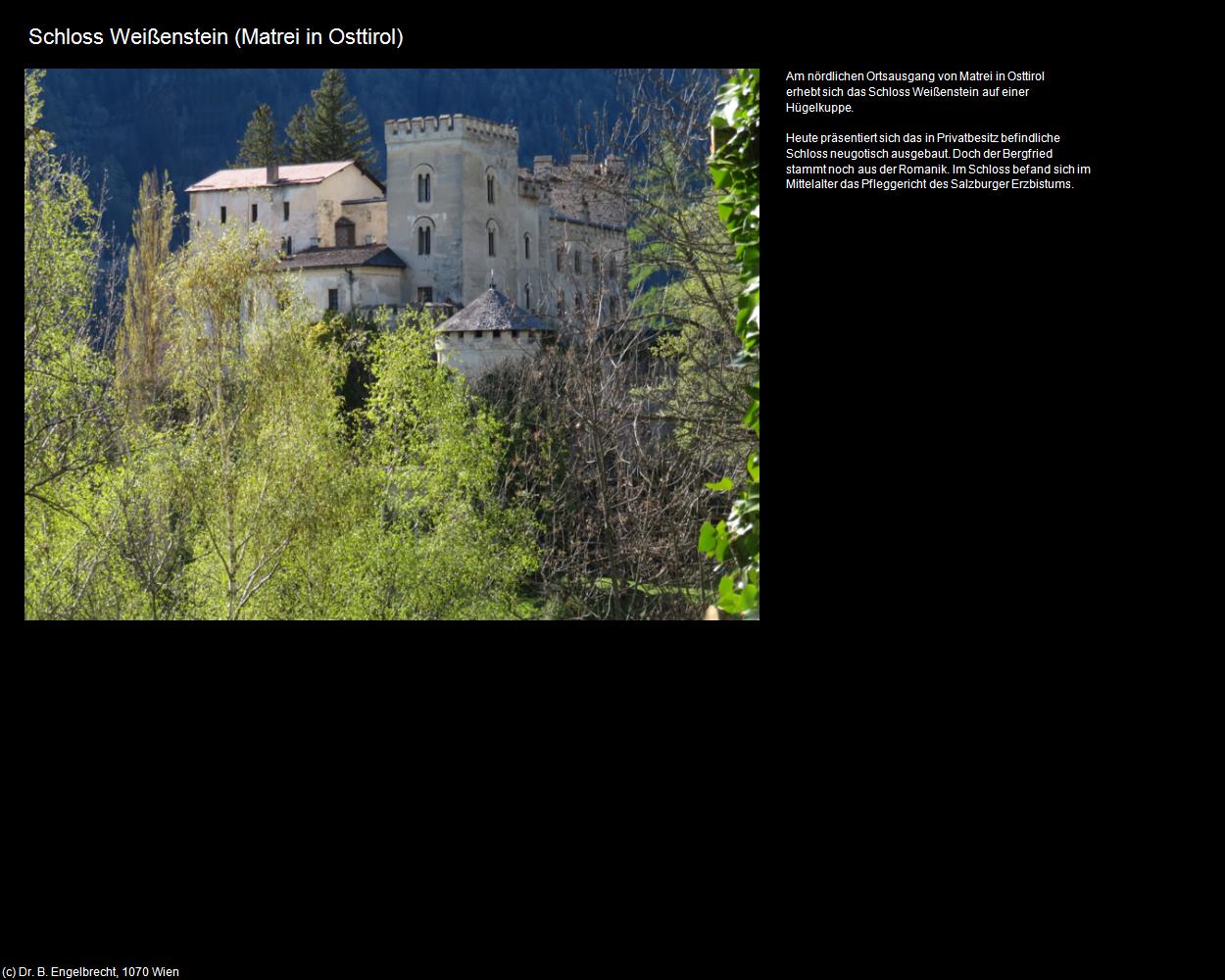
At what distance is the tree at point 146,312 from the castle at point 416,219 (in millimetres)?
6857

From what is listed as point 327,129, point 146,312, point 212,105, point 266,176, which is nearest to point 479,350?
point 146,312

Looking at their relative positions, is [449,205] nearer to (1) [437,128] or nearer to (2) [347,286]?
(1) [437,128]

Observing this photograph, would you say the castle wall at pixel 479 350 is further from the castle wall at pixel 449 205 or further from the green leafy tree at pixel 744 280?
the green leafy tree at pixel 744 280

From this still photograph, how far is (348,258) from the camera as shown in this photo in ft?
144

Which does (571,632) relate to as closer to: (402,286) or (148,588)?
(148,588)

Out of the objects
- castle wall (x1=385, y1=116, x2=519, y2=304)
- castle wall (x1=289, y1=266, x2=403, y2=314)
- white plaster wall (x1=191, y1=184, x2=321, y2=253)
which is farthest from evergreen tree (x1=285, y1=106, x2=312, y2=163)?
castle wall (x1=289, y1=266, x2=403, y2=314)

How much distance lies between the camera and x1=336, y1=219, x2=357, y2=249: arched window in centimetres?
4688

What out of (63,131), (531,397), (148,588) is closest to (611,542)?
(148,588)

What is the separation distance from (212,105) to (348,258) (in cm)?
5981

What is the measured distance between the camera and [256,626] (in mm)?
4535

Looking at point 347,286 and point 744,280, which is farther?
point 347,286

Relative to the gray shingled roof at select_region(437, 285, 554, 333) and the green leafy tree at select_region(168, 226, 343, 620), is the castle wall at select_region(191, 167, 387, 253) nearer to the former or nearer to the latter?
the gray shingled roof at select_region(437, 285, 554, 333)

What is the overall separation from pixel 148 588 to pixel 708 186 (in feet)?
30.4

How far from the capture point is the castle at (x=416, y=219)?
43.8m
